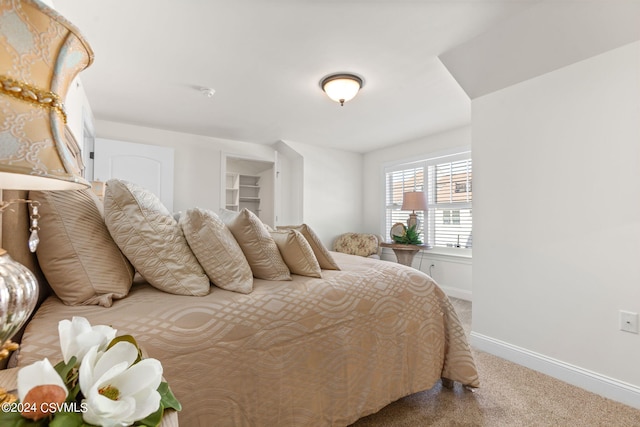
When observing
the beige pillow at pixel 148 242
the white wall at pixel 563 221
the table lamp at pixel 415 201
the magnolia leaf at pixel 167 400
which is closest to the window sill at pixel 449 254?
the table lamp at pixel 415 201

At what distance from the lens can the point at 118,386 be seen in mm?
412

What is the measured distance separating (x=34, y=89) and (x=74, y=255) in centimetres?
82

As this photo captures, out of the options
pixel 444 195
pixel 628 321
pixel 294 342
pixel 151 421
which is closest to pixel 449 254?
pixel 444 195

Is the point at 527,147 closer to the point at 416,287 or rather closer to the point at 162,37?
the point at 416,287

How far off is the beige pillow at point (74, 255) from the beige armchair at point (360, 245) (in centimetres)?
381

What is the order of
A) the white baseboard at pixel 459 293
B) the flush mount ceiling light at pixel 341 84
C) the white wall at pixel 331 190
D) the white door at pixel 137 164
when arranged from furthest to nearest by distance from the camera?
the white wall at pixel 331 190, the white baseboard at pixel 459 293, the white door at pixel 137 164, the flush mount ceiling light at pixel 341 84

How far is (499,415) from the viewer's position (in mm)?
1573

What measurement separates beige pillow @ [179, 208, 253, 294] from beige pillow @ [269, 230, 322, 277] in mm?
292

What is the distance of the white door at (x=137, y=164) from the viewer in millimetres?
3500

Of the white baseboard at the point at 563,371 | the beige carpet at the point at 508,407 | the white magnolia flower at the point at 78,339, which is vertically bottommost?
the beige carpet at the point at 508,407

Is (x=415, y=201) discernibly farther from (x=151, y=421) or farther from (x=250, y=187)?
(x=151, y=421)

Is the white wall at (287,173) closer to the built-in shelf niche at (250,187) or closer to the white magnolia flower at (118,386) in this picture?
the built-in shelf niche at (250,187)

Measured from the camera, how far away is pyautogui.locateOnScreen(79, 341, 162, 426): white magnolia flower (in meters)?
0.37

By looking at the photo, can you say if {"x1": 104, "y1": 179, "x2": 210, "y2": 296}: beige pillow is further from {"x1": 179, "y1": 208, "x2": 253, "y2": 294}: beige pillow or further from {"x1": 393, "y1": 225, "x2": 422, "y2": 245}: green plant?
{"x1": 393, "y1": 225, "x2": 422, "y2": 245}: green plant
